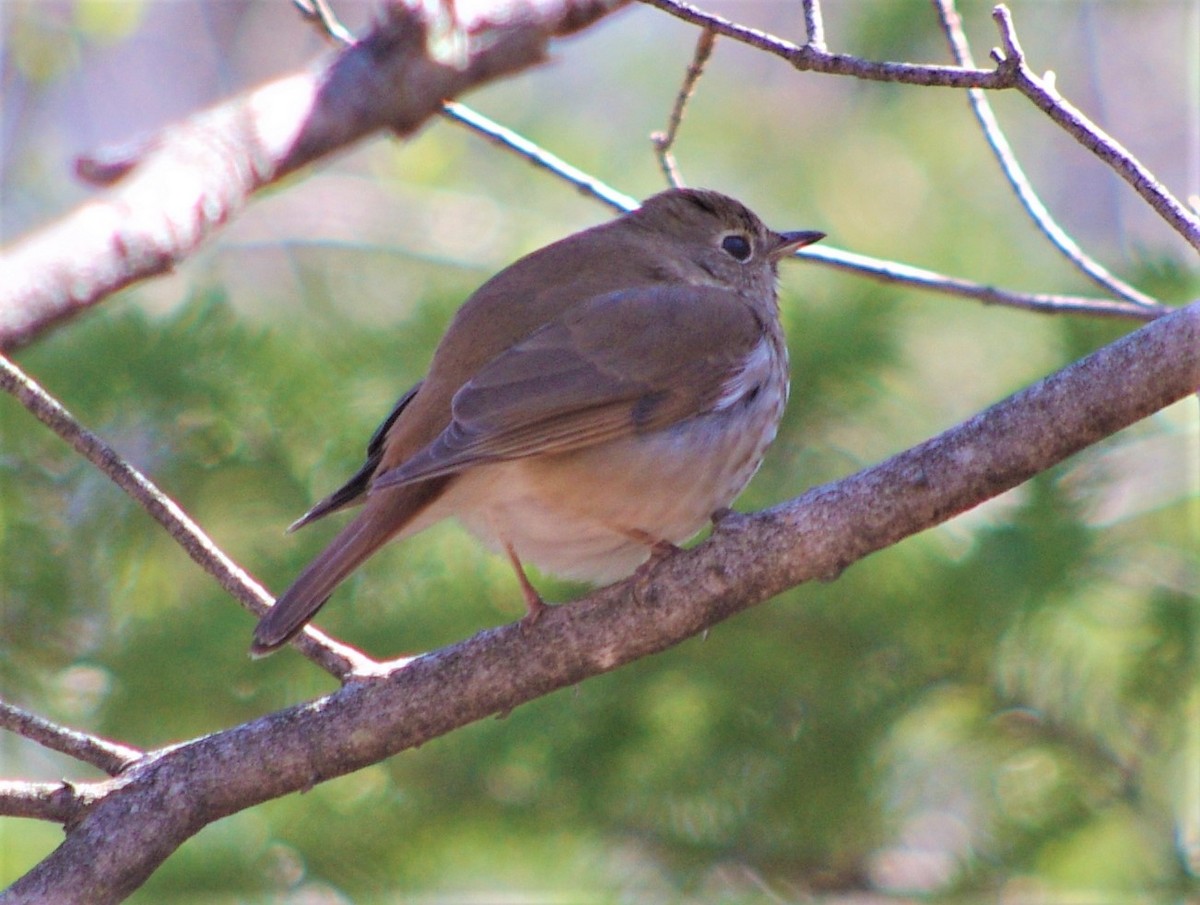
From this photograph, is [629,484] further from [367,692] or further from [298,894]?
[298,894]

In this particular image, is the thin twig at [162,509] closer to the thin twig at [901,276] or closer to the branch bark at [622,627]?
the branch bark at [622,627]

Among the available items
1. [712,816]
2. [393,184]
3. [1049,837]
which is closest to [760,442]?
[712,816]

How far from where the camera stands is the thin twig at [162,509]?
3.16m

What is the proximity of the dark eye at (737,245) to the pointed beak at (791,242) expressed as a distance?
3.7 inches

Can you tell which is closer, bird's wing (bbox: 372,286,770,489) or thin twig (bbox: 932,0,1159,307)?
bird's wing (bbox: 372,286,770,489)

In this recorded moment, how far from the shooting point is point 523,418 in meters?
3.83

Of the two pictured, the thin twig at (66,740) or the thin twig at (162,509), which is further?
the thin twig at (162,509)

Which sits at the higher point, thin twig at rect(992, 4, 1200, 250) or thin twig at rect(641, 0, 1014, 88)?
thin twig at rect(641, 0, 1014, 88)

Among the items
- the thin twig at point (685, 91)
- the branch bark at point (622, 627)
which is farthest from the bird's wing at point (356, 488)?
the thin twig at point (685, 91)

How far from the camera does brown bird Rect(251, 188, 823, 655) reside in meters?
Answer: 3.77

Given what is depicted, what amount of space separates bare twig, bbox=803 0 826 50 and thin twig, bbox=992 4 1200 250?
1.20 ft

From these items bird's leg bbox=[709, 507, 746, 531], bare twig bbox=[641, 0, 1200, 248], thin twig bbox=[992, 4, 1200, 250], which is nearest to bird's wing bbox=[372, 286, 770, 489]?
bird's leg bbox=[709, 507, 746, 531]

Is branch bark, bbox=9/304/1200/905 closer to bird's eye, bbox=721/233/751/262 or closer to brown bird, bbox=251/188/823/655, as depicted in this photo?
brown bird, bbox=251/188/823/655

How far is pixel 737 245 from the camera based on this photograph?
5055mm
